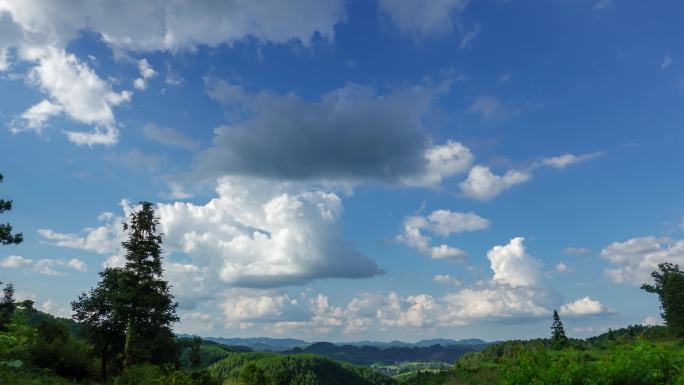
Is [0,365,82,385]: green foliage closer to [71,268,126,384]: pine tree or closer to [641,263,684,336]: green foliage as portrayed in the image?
[71,268,126,384]: pine tree

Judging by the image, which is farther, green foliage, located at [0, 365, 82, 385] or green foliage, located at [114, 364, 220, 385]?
green foliage, located at [114, 364, 220, 385]

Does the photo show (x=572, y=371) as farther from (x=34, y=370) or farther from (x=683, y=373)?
(x=34, y=370)

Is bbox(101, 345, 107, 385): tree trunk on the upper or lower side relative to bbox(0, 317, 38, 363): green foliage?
lower

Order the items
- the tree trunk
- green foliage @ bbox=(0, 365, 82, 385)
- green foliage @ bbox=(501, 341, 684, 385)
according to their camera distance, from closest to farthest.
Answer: green foliage @ bbox=(501, 341, 684, 385) < green foliage @ bbox=(0, 365, 82, 385) < the tree trunk

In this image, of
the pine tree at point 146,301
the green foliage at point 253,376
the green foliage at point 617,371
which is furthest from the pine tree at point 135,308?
the green foliage at point 253,376

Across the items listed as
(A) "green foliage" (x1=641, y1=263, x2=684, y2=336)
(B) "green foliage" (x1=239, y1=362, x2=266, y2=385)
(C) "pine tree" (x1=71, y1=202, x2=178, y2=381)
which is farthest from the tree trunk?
(A) "green foliage" (x1=641, y1=263, x2=684, y2=336)

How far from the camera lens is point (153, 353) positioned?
1566 inches

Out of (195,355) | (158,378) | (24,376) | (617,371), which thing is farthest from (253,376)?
(617,371)

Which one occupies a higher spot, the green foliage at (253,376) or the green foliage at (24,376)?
the green foliage at (24,376)

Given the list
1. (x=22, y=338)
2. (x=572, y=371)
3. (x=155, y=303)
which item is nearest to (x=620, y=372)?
(x=572, y=371)

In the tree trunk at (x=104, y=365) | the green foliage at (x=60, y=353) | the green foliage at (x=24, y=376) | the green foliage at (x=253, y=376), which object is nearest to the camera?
the green foliage at (x=24, y=376)

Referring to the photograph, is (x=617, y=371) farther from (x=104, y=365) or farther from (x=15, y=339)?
(x=104, y=365)

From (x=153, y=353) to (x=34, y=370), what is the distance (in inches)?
489

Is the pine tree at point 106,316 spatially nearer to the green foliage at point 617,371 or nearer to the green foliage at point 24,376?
the green foliage at point 24,376
